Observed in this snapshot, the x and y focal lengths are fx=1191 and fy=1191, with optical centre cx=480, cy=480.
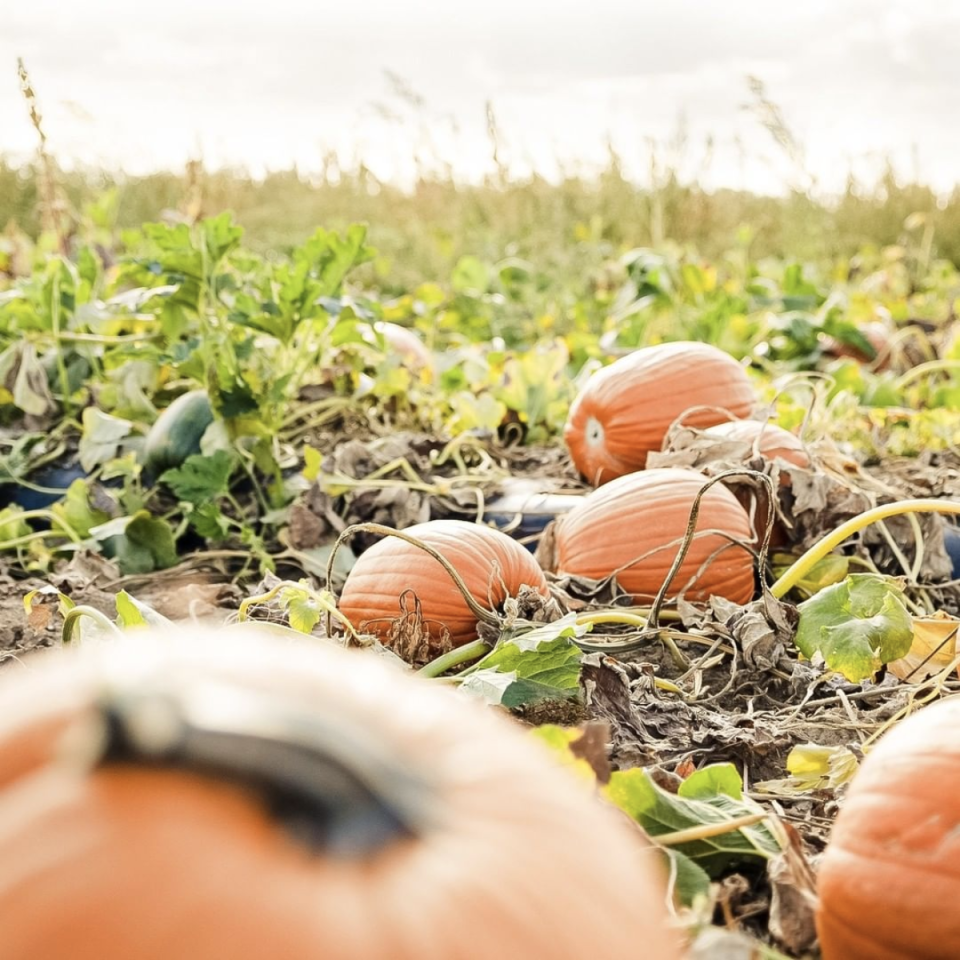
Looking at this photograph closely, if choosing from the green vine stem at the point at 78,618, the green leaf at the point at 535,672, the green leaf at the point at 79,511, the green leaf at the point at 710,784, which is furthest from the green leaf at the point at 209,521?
the green leaf at the point at 710,784

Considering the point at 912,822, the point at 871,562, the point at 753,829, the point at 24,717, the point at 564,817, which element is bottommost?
the point at 871,562

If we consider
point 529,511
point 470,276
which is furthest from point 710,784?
point 470,276

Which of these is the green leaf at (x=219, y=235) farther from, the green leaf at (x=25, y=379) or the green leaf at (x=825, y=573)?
the green leaf at (x=825, y=573)

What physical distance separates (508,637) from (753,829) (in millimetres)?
586

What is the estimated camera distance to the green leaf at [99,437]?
3.16 m

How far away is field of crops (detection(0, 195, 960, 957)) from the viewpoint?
1.56 m

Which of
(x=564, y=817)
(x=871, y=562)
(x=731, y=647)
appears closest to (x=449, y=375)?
(x=871, y=562)

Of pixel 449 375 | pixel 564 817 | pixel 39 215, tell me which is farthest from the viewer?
pixel 39 215

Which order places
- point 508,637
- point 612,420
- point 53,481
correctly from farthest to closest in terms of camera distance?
point 53,481 → point 612,420 → point 508,637

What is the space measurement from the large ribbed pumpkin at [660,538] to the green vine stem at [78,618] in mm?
995

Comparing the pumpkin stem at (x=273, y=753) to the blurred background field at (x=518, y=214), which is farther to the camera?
the blurred background field at (x=518, y=214)

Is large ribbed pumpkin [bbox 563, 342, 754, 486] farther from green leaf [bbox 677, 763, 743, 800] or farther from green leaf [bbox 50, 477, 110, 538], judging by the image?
green leaf [bbox 677, 763, 743, 800]

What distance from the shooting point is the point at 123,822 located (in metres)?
0.61

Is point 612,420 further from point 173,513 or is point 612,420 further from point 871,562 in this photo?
point 173,513
